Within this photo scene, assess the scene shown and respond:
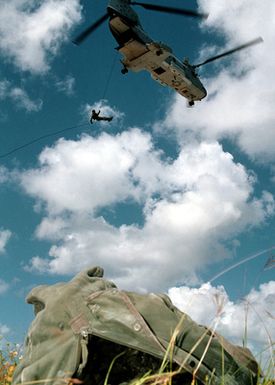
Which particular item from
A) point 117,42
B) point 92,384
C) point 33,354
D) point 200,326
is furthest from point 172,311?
point 117,42

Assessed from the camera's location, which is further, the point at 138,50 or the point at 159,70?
the point at 159,70

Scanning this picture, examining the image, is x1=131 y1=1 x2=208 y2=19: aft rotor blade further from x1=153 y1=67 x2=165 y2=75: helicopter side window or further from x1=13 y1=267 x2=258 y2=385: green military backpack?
x1=13 y1=267 x2=258 y2=385: green military backpack

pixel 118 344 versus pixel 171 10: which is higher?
pixel 171 10

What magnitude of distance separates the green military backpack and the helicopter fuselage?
18702 millimetres

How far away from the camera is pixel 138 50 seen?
70.6ft

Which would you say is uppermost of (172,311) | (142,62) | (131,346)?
(142,62)

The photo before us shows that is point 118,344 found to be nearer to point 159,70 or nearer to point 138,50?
point 138,50

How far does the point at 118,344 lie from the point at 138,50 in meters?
19.3

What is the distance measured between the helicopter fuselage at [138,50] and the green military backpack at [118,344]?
61.4 ft

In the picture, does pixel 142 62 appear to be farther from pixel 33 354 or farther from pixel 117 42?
pixel 33 354

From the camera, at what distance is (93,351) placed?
145 inches

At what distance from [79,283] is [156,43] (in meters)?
19.1

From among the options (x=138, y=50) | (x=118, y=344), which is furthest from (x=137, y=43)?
(x=118, y=344)

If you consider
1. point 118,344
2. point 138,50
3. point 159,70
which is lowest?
point 118,344
